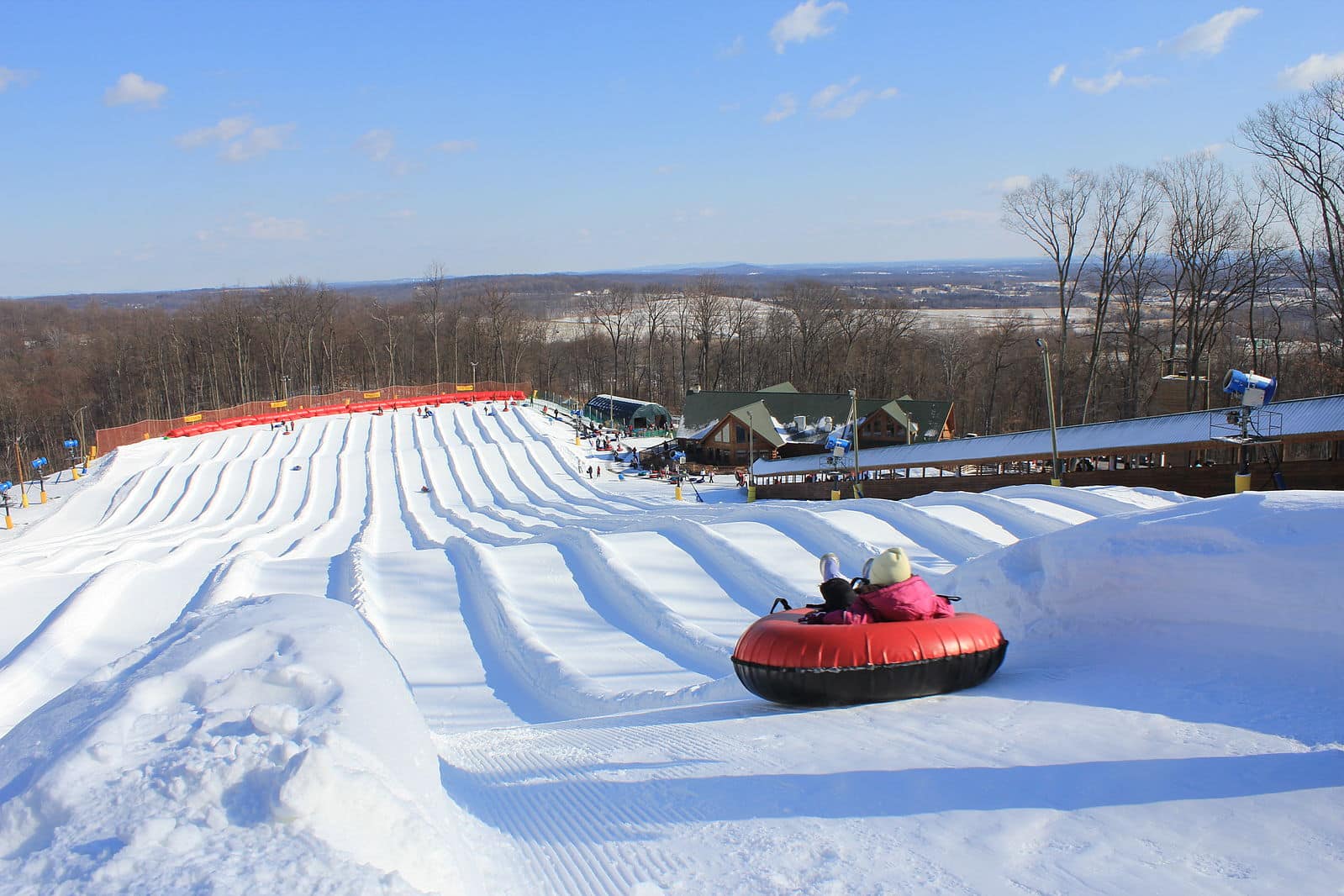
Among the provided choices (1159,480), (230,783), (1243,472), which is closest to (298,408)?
(1159,480)

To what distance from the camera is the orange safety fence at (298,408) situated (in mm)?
48344

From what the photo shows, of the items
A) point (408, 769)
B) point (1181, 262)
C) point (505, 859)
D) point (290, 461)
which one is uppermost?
point (1181, 262)

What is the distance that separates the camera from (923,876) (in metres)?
3.72

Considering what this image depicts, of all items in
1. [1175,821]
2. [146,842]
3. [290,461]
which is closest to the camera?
[146,842]

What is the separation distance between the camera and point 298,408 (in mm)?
55250

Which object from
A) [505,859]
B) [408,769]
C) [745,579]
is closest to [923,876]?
[505,859]

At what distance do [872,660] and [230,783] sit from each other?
4277 mm

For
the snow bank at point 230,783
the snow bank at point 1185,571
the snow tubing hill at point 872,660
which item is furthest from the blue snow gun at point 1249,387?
the snow bank at point 230,783

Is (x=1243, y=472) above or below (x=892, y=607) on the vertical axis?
below

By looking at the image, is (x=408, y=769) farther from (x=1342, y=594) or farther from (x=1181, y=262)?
(x=1181, y=262)

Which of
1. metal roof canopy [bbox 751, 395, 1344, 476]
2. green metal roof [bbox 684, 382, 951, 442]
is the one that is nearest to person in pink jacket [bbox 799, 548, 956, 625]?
metal roof canopy [bbox 751, 395, 1344, 476]

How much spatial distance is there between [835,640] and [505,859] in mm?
3192

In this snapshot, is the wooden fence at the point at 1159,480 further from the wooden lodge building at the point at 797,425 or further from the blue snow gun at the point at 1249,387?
A: the wooden lodge building at the point at 797,425

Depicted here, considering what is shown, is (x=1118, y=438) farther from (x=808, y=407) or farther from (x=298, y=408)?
(x=298, y=408)
